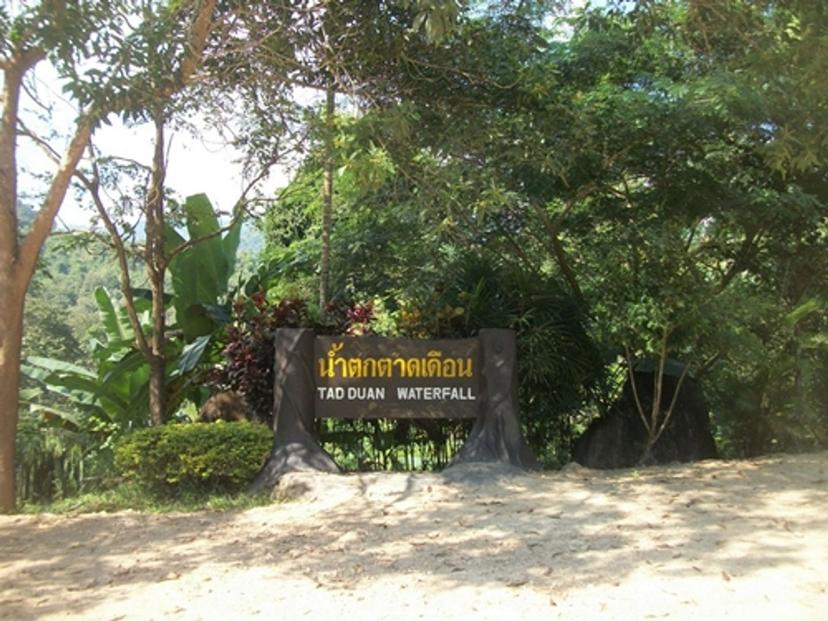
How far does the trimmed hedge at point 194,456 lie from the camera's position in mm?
7891

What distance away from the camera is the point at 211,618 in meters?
4.57

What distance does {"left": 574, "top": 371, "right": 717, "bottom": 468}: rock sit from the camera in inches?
393

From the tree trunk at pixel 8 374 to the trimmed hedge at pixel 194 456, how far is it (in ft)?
3.20

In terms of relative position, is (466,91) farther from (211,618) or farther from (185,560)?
(211,618)

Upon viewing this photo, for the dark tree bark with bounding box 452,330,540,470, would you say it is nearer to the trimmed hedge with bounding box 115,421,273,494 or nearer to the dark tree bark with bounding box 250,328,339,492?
the dark tree bark with bounding box 250,328,339,492

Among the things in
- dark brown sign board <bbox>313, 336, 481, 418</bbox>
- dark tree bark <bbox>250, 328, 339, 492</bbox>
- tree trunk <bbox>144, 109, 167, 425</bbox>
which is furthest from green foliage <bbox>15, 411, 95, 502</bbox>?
dark brown sign board <bbox>313, 336, 481, 418</bbox>

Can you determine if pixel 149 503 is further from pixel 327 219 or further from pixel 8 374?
pixel 327 219

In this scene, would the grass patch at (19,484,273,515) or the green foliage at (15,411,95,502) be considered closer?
the grass patch at (19,484,273,515)

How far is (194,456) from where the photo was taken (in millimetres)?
7879

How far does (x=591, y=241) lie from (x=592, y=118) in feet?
6.56

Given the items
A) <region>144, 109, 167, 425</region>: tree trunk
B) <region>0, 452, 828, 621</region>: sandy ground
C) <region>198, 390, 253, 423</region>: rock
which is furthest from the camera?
<region>144, 109, 167, 425</region>: tree trunk

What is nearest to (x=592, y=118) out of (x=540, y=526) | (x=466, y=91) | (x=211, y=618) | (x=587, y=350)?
(x=466, y=91)

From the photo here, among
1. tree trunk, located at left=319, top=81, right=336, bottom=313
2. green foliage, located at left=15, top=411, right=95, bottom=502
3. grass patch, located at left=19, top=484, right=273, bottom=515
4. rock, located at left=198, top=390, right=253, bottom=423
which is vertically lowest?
grass patch, located at left=19, top=484, right=273, bottom=515

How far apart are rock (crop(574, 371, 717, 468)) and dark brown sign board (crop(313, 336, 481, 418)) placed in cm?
214
